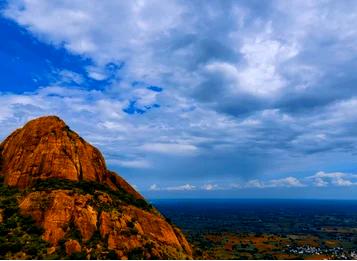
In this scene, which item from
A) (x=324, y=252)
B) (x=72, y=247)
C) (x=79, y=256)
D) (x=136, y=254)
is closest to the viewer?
(x=79, y=256)

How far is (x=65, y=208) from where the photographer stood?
1683 inches

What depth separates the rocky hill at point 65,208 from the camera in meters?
39.0

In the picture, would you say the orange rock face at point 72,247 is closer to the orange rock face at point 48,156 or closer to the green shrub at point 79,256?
the green shrub at point 79,256

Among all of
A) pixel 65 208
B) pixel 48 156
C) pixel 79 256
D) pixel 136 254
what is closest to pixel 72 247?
pixel 79 256

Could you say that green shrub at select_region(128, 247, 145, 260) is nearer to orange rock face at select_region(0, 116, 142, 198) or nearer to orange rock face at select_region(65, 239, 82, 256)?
orange rock face at select_region(65, 239, 82, 256)

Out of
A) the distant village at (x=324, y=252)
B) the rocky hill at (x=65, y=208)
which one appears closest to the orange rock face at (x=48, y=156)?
the rocky hill at (x=65, y=208)

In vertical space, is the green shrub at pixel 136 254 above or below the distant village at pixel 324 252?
above

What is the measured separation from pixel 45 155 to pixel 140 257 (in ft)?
69.3

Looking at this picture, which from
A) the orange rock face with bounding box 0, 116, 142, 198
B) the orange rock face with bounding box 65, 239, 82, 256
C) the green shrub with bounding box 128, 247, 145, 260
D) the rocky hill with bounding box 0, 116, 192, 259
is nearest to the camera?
the orange rock face with bounding box 65, 239, 82, 256

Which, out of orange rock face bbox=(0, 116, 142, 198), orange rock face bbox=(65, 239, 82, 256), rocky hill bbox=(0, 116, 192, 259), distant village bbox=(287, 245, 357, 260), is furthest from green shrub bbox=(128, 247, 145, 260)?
distant village bbox=(287, 245, 357, 260)

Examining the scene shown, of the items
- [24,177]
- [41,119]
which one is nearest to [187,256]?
[24,177]

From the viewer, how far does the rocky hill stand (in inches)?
1535

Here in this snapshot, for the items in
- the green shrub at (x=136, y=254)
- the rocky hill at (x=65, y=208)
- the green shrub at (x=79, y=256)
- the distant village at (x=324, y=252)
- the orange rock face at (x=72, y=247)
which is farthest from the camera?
the distant village at (x=324, y=252)

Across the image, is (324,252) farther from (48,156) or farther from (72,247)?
(72,247)
